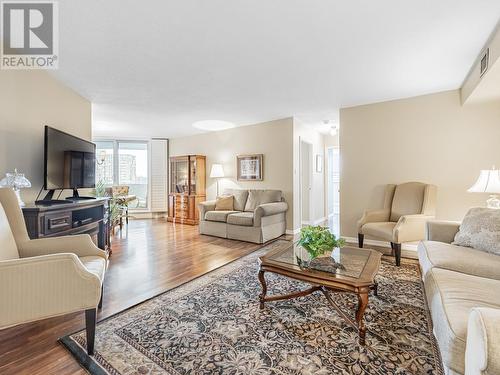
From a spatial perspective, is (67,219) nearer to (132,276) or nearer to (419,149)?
(132,276)

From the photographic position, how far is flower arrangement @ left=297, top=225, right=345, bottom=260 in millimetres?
1910

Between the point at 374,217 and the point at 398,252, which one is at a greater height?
the point at 374,217

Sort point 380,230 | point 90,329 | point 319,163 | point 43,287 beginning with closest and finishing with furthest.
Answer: point 43,287
point 90,329
point 380,230
point 319,163

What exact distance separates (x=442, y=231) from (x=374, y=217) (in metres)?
1.15

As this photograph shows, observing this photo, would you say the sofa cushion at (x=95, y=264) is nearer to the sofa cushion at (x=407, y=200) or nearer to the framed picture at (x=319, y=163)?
the sofa cushion at (x=407, y=200)

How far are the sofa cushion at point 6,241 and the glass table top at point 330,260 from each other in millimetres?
1834

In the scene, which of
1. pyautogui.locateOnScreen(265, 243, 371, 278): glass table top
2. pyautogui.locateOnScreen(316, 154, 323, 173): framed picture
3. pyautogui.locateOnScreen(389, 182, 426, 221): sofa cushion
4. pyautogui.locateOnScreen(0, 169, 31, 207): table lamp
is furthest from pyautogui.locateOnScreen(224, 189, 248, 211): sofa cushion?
pyautogui.locateOnScreen(0, 169, 31, 207): table lamp

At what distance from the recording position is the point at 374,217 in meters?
3.62

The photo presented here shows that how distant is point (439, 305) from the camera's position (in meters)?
1.30

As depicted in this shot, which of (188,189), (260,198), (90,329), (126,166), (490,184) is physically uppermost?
(126,166)

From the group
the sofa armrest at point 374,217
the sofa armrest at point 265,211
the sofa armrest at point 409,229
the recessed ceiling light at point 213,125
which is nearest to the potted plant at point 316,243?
the sofa armrest at point 409,229

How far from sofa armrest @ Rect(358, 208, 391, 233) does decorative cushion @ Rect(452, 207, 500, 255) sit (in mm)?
1307

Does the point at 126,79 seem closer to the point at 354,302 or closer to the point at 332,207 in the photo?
the point at 354,302

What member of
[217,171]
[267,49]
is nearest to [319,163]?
[217,171]
